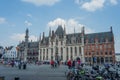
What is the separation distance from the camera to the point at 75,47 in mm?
88062

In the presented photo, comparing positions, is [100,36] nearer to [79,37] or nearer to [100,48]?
[100,48]

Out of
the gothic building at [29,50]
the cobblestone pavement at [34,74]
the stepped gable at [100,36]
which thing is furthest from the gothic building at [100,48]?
the cobblestone pavement at [34,74]

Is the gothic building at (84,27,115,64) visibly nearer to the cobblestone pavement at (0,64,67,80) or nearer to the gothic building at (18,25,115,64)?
the gothic building at (18,25,115,64)

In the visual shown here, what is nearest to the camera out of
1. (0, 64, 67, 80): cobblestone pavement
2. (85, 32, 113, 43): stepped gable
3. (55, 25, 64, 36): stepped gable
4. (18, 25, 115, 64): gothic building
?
(0, 64, 67, 80): cobblestone pavement

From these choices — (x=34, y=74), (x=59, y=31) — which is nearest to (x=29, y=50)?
(x=59, y=31)

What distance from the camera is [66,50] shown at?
91062 mm

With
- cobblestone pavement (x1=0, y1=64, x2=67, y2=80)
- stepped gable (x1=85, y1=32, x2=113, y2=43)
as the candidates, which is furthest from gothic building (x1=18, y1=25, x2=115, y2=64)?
cobblestone pavement (x1=0, y1=64, x2=67, y2=80)

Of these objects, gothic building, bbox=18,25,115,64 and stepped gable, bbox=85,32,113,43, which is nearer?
gothic building, bbox=18,25,115,64

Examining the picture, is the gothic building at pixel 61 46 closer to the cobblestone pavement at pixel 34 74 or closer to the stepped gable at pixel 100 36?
the stepped gable at pixel 100 36

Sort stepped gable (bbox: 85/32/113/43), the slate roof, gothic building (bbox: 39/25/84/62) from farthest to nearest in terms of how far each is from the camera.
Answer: gothic building (bbox: 39/25/84/62)
the slate roof
stepped gable (bbox: 85/32/113/43)

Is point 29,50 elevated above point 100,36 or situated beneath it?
situated beneath

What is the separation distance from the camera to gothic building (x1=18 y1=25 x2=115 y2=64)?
79000 mm

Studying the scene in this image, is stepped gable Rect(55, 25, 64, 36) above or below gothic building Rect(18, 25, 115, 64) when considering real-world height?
above

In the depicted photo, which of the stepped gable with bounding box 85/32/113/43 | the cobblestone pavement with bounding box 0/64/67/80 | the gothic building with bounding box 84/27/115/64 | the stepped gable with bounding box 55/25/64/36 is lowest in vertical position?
the cobblestone pavement with bounding box 0/64/67/80
